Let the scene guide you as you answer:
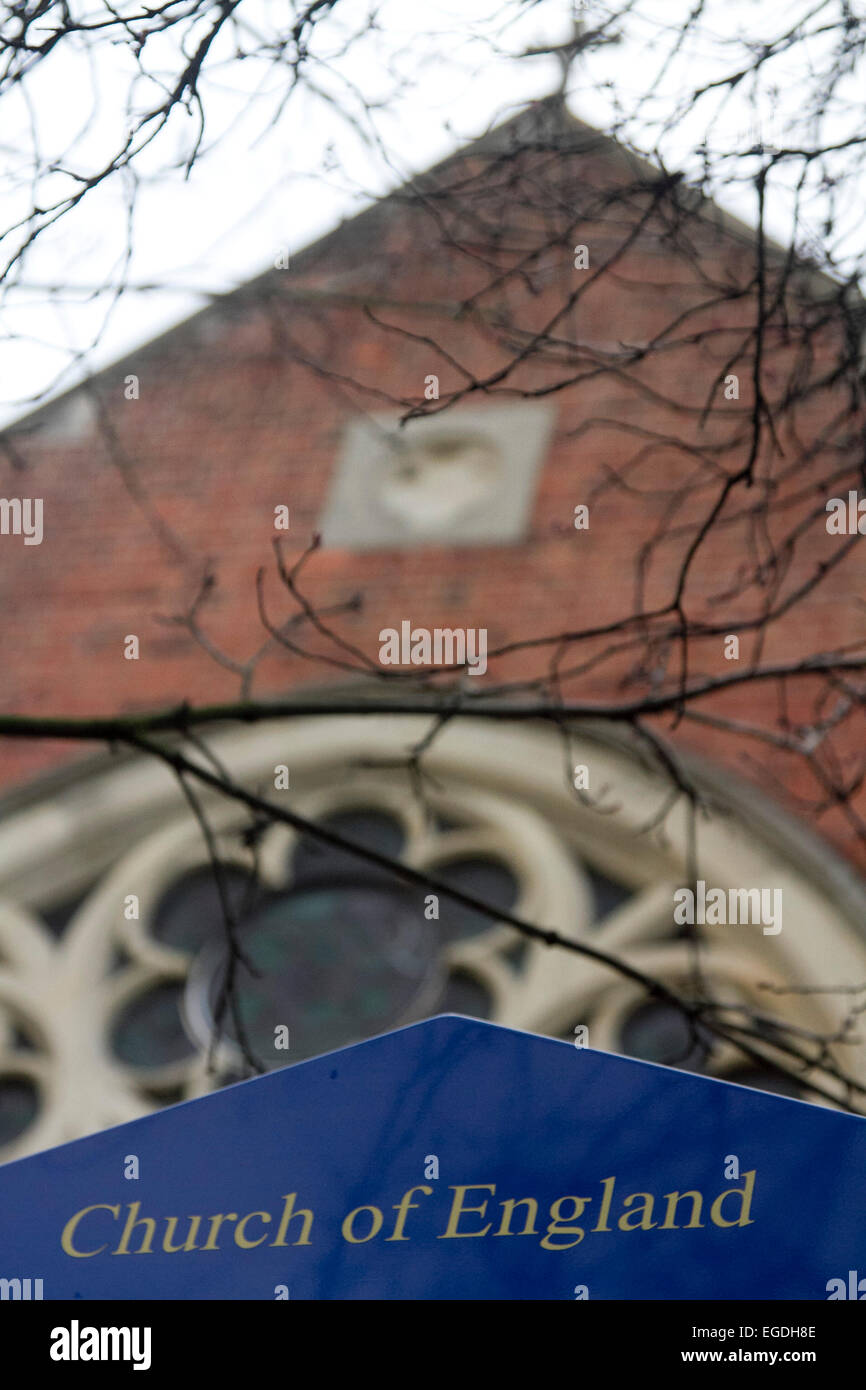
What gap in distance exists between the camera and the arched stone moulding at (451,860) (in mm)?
5609

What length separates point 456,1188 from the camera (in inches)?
70.4

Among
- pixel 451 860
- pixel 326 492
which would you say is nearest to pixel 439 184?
pixel 451 860

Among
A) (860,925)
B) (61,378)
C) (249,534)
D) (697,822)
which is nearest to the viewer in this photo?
(61,378)

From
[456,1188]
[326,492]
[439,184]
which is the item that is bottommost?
[456,1188]

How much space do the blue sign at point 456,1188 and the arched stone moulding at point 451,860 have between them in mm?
3362

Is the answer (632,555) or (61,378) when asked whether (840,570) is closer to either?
(632,555)

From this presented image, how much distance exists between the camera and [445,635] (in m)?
6.74

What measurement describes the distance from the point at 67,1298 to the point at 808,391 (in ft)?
8.86

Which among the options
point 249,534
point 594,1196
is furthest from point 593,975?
point 594,1196

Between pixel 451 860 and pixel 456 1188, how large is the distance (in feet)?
14.7

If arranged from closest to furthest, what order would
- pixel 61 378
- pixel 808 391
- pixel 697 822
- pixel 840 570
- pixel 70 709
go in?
pixel 61 378, pixel 808 391, pixel 697 822, pixel 840 570, pixel 70 709

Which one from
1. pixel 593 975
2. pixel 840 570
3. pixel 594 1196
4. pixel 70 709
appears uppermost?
pixel 840 570

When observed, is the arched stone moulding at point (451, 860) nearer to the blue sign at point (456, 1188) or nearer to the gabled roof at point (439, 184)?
the gabled roof at point (439, 184)

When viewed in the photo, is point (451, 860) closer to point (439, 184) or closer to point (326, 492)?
point (326, 492)
